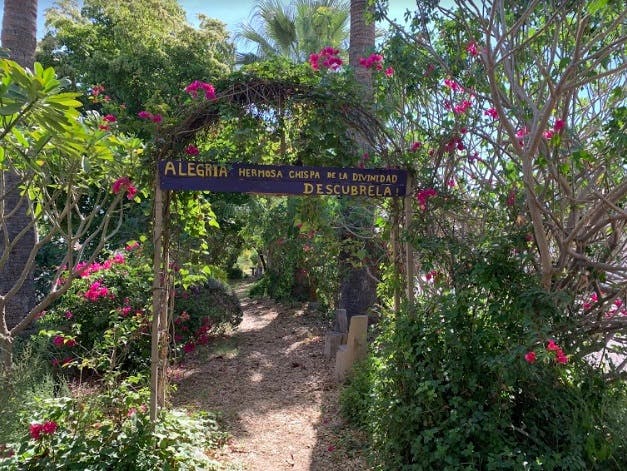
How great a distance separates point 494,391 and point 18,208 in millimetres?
5501

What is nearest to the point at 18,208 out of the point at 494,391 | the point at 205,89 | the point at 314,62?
the point at 205,89

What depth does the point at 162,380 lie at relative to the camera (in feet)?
Answer: 12.9

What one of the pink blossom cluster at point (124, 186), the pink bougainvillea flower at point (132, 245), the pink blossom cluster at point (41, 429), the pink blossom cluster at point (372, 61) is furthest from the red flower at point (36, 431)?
the pink blossom cluster at point (372, 61)

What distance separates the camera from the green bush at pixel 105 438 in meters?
3.27

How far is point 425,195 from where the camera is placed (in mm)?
3939

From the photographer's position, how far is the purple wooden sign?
367cm

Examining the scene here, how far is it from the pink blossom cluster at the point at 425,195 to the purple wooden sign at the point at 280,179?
16 cm

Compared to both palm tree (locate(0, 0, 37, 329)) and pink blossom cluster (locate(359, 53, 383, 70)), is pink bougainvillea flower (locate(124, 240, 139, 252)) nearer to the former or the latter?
palm tree (locate(0, 0, 37, 329))

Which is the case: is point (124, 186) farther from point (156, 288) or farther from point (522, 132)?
point (522, 132)

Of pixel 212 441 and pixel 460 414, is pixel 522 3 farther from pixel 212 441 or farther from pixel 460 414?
pixel 212 441

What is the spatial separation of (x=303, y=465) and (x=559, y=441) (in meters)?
1.99

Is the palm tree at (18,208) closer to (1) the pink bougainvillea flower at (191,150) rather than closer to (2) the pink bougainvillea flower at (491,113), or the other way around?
(1) the pink bougainvillea flower at (191,150)

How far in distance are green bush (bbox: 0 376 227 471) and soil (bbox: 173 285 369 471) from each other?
630 millimetres

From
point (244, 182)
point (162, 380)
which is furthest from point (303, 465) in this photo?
point (244, 182)
